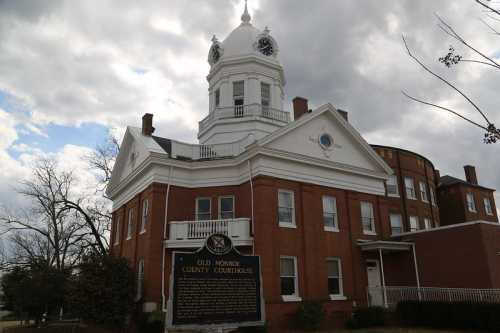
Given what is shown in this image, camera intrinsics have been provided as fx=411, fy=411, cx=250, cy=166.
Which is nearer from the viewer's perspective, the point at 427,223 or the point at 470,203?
the point at 427,223

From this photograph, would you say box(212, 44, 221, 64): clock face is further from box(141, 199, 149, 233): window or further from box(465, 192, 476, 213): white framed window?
box(465, 192, 476, 213): white framed window

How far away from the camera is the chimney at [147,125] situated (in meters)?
27.5

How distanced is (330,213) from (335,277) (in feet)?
11.8

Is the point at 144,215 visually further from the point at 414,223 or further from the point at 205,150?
the point at 414,223

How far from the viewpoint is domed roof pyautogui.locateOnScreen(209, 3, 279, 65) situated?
99.9ft

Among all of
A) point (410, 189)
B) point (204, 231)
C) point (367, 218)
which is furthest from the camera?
point (410, 189)

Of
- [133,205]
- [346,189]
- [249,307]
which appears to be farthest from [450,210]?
[249,307]

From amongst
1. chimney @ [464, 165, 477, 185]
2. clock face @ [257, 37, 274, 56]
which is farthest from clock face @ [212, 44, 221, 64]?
chimney @ [464, 165, 477, 185]

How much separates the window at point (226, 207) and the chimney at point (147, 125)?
7.85 metres

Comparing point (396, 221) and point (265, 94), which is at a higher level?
point (265, 94)

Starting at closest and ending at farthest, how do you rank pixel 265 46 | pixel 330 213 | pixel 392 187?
pixel 330 213
pixel 265 46
pixel 392 187

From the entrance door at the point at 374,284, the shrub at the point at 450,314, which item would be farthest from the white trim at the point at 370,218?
the shrub at the point at 450,314

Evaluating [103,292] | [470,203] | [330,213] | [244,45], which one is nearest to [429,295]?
[330,213]

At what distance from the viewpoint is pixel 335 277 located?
22.7 m
